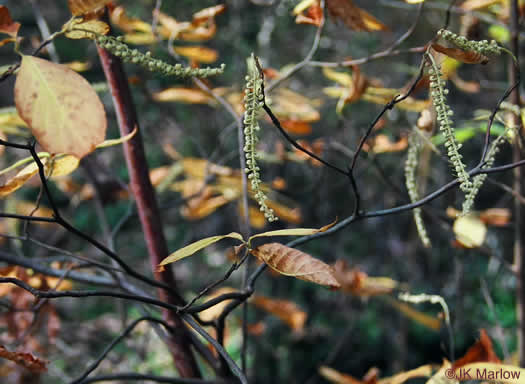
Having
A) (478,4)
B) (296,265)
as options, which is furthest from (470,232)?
(296,265)

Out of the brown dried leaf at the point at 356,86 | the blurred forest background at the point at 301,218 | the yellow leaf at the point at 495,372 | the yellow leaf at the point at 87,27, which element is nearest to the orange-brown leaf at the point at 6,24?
the yellow leaf at the point at 87,27

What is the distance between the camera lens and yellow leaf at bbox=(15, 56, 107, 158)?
325mm

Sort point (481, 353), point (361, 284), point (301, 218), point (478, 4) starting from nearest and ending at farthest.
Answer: point (481, 353) → point (478, 4) → point (361, 284) → point (301, 218)

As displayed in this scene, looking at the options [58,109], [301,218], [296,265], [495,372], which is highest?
[301,218]

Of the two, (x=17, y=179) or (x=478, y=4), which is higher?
(x=478, y=4)

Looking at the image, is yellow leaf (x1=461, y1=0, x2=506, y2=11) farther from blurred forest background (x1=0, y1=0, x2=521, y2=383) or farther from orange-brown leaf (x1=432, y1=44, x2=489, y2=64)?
blurred forest background (x1=0, y1=0, x2=521, y2=383)

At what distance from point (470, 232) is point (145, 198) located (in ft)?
1.72

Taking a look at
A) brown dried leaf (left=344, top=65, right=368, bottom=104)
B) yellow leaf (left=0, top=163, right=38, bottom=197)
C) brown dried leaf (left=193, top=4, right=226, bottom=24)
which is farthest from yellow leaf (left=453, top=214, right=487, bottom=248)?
yellow leaf (left=0, top=163, right=38, bottom=197)

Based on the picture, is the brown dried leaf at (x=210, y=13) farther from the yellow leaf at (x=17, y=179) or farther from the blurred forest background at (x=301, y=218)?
the blurred forest background at (x=301, y=218)

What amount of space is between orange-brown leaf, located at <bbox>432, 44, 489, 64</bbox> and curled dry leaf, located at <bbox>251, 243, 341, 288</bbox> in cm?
21

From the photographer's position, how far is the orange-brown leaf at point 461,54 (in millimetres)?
379

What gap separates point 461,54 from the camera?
0.38 metres

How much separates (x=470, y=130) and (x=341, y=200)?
59.6 inches

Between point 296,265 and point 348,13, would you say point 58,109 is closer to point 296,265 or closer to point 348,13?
point 296,265
